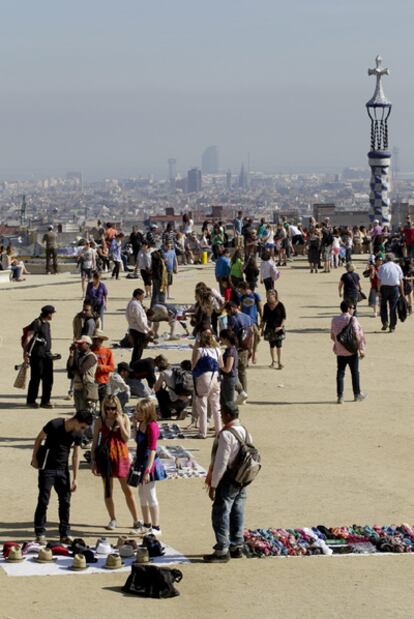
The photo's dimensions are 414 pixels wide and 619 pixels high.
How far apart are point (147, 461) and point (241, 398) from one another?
6243 millimetres

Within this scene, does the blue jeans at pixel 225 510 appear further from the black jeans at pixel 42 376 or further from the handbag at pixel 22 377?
the black jeans at pixel 42 376

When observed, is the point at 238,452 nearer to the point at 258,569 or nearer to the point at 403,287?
the point at 258,569

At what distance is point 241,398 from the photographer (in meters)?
19.3

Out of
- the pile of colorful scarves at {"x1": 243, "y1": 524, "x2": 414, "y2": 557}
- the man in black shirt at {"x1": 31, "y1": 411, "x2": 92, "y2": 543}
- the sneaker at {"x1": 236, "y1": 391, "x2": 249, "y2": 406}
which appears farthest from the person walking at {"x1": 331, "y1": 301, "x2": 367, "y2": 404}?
the man in black shirt at {"x1": 31, "y1": 411, "x2": 92, "y2": 543}

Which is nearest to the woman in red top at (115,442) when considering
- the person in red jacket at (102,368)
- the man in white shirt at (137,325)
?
the person in red jacket at (102,368)

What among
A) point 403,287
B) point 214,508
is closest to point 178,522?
point 214,508

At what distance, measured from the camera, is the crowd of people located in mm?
12852

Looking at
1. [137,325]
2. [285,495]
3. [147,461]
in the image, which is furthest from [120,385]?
[137,325]

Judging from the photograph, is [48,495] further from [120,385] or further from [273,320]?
[273,320]

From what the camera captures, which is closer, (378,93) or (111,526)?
(111,526)

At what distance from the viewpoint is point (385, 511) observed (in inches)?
555

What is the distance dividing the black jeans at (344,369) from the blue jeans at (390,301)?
21.5 ft

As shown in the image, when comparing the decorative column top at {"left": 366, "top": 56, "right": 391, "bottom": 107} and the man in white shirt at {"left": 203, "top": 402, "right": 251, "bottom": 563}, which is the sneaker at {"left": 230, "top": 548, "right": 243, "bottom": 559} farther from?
the decorative column top at {"left": 366, "top": 56, "right": 391, "bottom": 107}

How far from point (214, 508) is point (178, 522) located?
4.32ft
